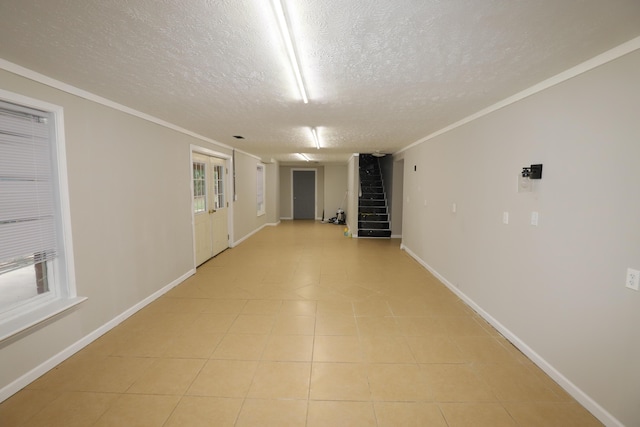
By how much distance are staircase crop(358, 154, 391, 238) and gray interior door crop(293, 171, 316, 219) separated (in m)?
2.95

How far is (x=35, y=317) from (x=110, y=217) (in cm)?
107

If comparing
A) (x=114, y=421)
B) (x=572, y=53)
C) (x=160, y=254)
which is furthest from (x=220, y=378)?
(x=572, y=53)

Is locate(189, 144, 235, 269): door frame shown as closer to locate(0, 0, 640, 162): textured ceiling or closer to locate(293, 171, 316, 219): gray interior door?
locate(0, 0, 640, 162): textured ceiling

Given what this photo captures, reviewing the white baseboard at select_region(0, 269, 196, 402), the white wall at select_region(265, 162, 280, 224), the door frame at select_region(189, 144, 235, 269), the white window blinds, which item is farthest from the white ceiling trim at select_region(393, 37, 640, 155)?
the white wall at select_region(265, 162, 280, 224)

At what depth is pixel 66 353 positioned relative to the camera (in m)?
2.39

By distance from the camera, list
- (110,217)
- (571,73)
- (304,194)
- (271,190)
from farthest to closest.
A: (304,194) < (271,190) < (110,217) < (571,73)

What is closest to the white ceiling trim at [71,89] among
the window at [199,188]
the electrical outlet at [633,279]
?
the window at [199,188]

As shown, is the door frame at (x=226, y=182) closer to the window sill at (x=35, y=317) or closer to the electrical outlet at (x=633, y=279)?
the window sill at (x=35, y=317)

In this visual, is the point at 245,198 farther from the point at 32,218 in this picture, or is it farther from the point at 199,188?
the point at 32,218

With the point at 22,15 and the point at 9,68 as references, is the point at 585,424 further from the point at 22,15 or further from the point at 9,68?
the point at 9,68

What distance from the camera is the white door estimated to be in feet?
16.5

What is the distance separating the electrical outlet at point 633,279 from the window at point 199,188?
5.08 m

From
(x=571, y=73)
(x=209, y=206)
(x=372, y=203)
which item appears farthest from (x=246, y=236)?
(x=571, y=73)

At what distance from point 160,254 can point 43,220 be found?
61.4 inches
